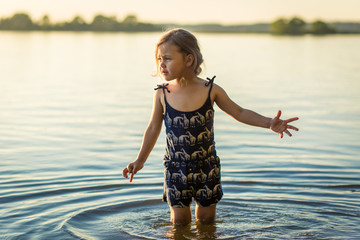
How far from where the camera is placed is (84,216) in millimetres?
5602

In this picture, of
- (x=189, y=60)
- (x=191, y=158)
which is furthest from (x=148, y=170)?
(x=189, y=60)

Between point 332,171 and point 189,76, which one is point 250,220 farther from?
point 332,171

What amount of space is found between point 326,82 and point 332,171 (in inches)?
465

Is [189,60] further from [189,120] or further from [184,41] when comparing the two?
[189,120]

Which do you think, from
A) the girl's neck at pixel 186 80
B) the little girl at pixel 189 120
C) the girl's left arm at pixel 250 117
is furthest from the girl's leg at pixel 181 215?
the girl's neck at pixel 186 80

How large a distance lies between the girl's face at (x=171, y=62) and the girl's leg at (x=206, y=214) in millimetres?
1079

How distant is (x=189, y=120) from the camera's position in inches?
190

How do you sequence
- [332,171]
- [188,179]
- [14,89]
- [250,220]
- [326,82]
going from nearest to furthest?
[188,179] → [250,220] → [332,171] → [14,89] → [326,82]

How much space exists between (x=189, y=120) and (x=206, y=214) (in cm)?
81

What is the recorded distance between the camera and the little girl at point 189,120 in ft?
15.8

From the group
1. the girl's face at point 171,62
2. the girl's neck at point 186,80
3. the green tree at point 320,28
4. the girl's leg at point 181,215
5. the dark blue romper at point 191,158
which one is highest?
the green tree at point 320,28

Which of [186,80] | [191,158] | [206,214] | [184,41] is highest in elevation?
[184,41]

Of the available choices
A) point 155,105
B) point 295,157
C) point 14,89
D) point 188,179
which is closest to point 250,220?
point 188,179

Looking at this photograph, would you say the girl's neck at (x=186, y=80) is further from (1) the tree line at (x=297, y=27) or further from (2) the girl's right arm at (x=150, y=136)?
(1) the tree line at (x=297, y=27)
